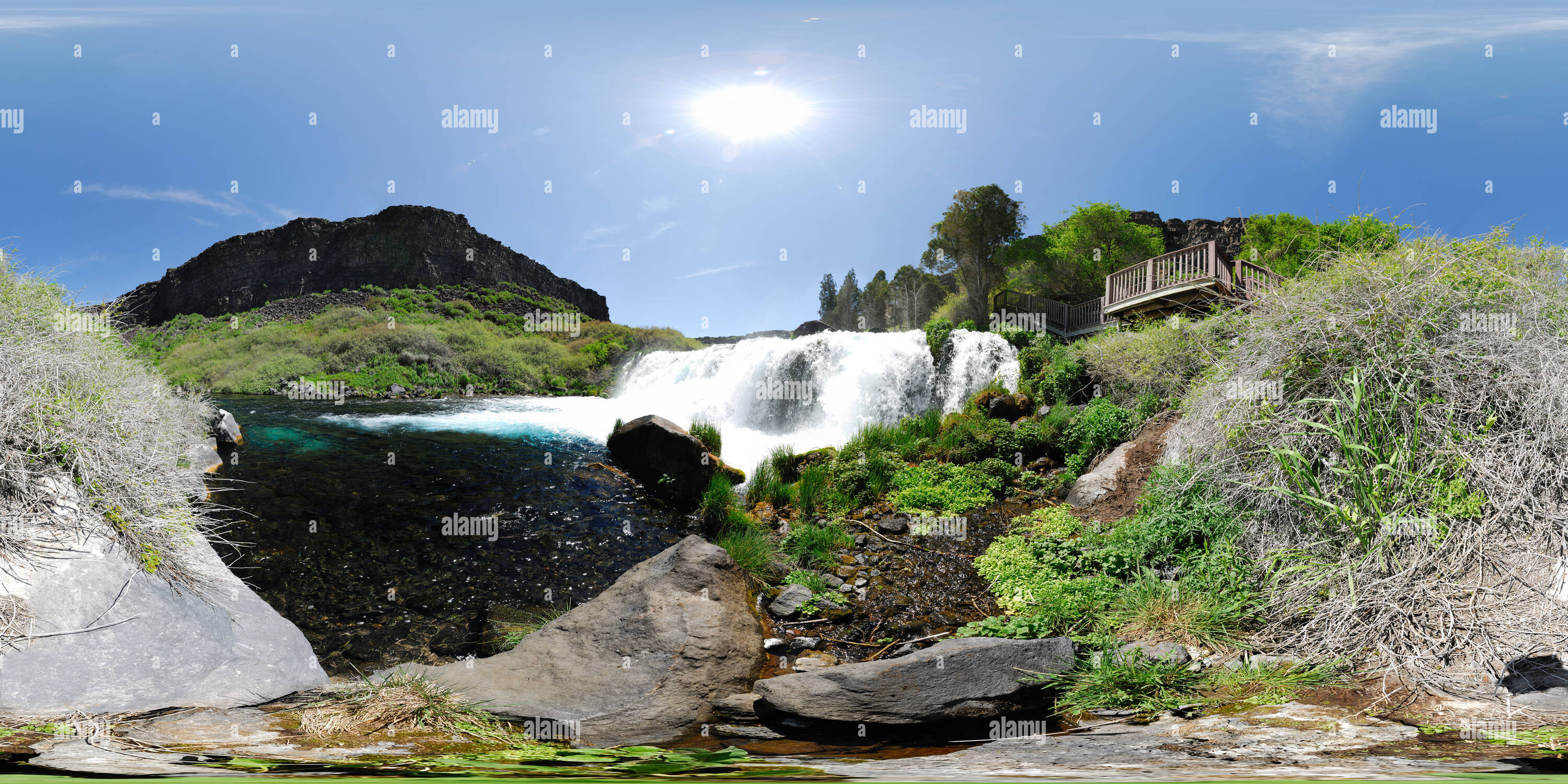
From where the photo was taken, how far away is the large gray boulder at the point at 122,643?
3469 mm

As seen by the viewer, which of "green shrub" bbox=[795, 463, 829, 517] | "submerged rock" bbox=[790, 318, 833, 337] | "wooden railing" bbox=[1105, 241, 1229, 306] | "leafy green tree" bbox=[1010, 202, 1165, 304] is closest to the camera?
"green shrub" bbox=[795, 463, 829, 517]

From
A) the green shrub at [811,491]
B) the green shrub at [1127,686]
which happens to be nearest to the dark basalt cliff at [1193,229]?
the green shrub at [811,491]

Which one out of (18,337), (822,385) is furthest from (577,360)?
(18,337)

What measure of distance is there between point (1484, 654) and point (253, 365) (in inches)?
1593

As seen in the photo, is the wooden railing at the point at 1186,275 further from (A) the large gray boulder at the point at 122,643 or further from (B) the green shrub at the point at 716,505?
(A) the large gray boulder at the point at 122,643

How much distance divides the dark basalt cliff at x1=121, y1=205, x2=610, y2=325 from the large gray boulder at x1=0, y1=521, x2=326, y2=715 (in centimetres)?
6864

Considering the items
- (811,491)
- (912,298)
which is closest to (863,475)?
(811,491)

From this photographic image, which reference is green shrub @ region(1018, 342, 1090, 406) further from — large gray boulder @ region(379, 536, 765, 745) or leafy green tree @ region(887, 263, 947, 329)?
leafy green tree @ region(887, 263, 947, 329)

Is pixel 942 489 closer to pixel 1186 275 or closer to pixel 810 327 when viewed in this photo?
pixel 1186 275

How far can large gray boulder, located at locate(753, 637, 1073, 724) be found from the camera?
3791mm

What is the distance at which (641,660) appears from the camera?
504 cm

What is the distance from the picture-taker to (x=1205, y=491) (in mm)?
6062

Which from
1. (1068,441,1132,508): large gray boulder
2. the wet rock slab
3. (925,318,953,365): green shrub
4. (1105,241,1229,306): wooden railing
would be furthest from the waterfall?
the wet rock slab

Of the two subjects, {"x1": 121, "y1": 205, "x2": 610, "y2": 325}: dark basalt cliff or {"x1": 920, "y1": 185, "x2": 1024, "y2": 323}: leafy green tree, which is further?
{"x1": 121, "y1": 205, "x2": 610, "y2": 325}: dark basalt cliff
